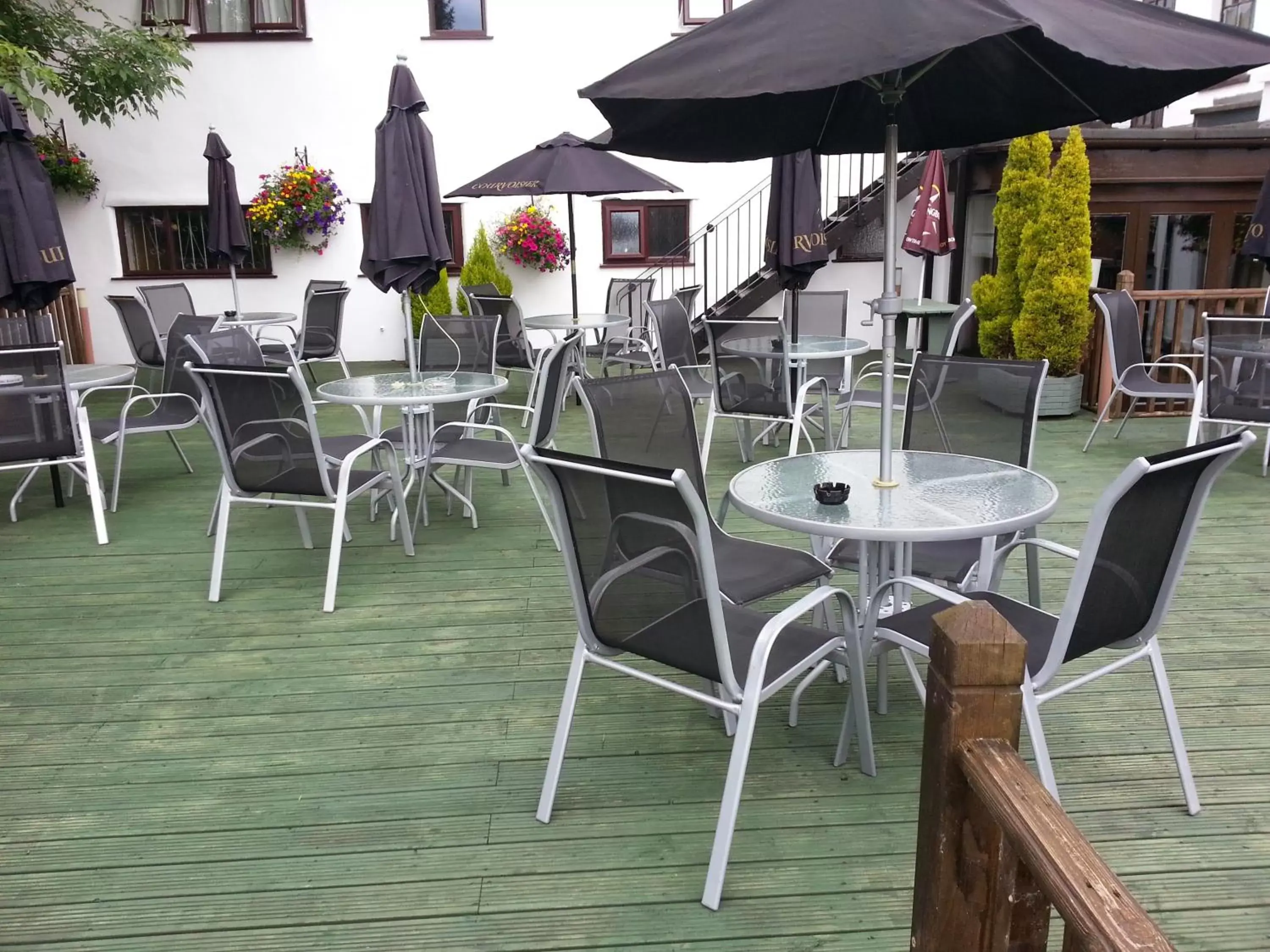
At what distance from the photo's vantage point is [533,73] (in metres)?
10.4

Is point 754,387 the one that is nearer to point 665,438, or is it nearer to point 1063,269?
point 665,438

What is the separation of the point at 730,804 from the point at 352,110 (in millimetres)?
9929

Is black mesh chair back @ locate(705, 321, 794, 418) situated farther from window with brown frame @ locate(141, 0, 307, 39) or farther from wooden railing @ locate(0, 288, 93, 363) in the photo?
window with brown frame @ locate(141, 0, 307, 39)

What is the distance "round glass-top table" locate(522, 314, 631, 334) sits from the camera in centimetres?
711

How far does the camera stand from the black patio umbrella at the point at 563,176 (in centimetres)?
680

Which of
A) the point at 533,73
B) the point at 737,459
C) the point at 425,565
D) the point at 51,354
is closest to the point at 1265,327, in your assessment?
the point at 737,459

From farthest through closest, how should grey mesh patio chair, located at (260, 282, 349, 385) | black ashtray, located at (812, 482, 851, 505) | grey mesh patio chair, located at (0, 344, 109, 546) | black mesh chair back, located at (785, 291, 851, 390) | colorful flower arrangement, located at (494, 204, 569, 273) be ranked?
colorful flower arrangement, located at (494, 204, 569, 273) → grey mesh patio chair, located at (260, 282, 349, 385) → black mesh chair back, located at (785, 291, 851, 390) → grey mesh patio chair, located at (0, 344, 109, 546) → black ashtray, located at (812, 482, 851, 505)

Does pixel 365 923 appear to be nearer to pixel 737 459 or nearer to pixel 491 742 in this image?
pixel 491 742

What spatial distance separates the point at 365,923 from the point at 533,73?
9.84 m

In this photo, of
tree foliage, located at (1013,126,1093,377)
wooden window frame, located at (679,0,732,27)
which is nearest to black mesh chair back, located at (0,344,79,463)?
tree foliage, located at (1013,126,1093,377)

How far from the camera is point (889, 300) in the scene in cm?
247

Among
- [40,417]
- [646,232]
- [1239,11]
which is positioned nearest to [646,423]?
[40,417]

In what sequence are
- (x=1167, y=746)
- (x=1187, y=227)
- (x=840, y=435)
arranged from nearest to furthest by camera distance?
(x=1167, y=746) < (x=840, y=435) < (x=1187, y=227)

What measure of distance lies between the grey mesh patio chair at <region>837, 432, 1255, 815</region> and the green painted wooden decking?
0.37m
